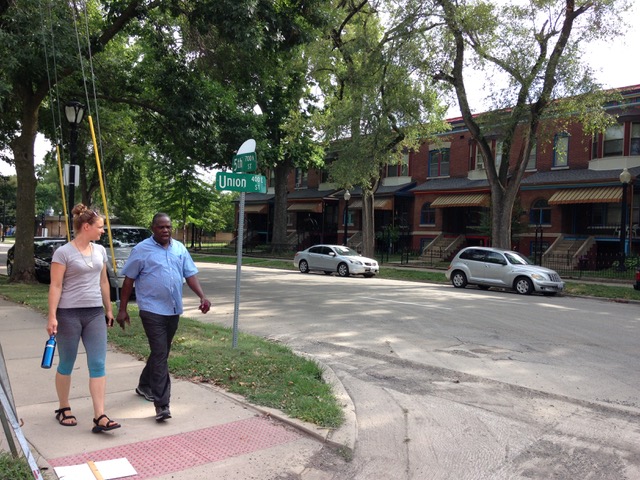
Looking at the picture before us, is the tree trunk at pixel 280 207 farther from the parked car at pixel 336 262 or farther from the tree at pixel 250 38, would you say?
the tree at pixel 250 38

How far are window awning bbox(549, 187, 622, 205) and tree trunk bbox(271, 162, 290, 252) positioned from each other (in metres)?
17.5

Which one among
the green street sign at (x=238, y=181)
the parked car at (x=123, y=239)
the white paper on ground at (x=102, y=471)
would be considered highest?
the green street sign at (x=238, y=181)

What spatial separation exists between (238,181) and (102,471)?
4.06 metres

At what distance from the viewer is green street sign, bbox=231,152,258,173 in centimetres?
692

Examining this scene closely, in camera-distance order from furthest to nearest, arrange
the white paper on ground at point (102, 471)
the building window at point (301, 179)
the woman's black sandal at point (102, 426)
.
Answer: the building window at point (301, 179), the woman's black sandal at point (102, 426), the white paper on ground at point (102, 471)

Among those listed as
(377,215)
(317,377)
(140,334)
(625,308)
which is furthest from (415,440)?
(377,215)

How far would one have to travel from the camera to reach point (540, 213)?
29.1 metres

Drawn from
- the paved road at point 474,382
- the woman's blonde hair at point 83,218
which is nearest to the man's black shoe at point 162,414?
the paved road at point 474,382

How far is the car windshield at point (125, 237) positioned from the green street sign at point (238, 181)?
8.14 meters

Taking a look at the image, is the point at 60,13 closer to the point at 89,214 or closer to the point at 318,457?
the point at 89,214

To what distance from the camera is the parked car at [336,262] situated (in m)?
23.0

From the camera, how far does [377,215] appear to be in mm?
39094

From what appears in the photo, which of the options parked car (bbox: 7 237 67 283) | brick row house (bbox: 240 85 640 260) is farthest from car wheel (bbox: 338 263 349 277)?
parked car (bbox: 7 237 67 283)

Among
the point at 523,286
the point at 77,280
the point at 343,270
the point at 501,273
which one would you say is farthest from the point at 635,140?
the point at 77,280
